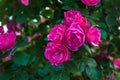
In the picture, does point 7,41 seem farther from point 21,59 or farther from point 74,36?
point 74,36

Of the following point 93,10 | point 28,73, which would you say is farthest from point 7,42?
point 93,10

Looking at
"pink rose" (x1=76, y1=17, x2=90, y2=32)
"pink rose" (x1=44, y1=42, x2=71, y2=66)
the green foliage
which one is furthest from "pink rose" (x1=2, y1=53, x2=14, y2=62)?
"pink rose" (x1=76, y1=17, x2=90, y2=32)

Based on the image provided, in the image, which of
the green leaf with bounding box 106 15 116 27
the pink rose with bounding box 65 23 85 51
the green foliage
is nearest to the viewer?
the pink rose with bounding box 65 23 85 51

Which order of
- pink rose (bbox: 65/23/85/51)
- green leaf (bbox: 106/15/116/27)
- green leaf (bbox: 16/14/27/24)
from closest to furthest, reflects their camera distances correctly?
pink rose (bbox: 65/23/85/51) < green leaf (bbox: 106/15/116/27) < green leaf (bbox: 16/14/27/24)

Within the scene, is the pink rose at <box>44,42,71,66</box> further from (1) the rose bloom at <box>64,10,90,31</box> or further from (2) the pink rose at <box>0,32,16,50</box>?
(2) the pink rose at <box>0,32,16,50</box>

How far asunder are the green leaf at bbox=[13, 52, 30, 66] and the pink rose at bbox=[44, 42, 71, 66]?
0.86ft

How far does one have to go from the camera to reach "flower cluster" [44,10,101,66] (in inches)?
65.3

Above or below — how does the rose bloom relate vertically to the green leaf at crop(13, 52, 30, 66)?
above

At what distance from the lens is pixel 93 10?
7.52 feet

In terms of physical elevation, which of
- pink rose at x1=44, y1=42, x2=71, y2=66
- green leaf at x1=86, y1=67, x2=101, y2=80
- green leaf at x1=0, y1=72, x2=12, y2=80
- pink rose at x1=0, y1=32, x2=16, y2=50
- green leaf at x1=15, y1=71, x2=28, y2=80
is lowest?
green leaf at x1=15, y1=71, x2=28, y2=80

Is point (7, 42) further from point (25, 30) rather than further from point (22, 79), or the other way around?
point (25, 30)

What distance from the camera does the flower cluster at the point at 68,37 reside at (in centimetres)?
166

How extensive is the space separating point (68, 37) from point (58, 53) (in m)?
0.10

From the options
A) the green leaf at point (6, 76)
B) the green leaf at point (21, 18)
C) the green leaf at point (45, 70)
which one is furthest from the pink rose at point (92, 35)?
the green leaf at point (21, 18)
